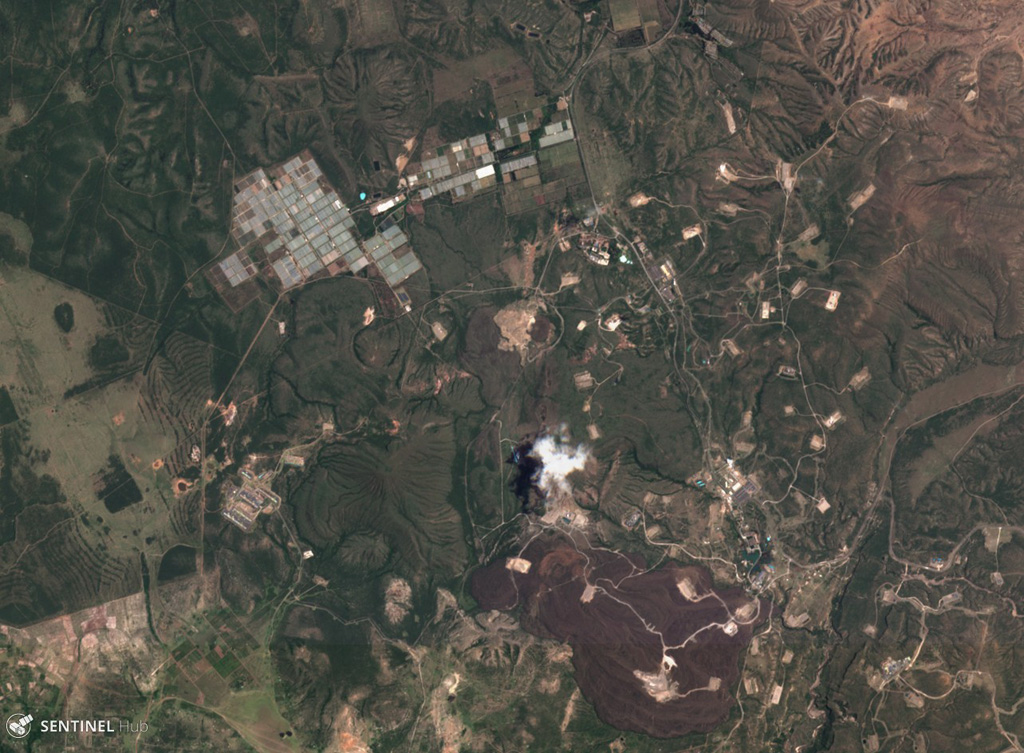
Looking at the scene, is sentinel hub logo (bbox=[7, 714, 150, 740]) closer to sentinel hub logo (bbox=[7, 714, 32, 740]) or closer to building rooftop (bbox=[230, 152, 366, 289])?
sentinel hub logo (bbox=[7, 714, 32, 740])

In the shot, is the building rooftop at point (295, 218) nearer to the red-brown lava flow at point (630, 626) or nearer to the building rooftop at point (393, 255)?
the building rooftop at point (393, 255)

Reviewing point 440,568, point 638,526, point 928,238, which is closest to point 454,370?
point 440,568

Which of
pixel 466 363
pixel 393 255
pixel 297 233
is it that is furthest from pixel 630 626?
pixel 297 233

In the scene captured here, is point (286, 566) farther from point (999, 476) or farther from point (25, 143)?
point (999, 476)

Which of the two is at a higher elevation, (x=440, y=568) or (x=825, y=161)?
(x=825, y=161)

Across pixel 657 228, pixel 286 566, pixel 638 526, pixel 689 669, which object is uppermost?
pixel 657 228

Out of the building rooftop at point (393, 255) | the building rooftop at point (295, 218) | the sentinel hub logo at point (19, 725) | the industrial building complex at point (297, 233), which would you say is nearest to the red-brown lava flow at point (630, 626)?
the building rooftop at point (393, 255)

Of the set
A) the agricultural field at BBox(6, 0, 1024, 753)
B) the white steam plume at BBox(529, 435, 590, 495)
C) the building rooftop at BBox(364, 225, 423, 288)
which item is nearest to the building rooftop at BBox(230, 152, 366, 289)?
the agricultural field at BBox(6, 0, 1024, 753)
